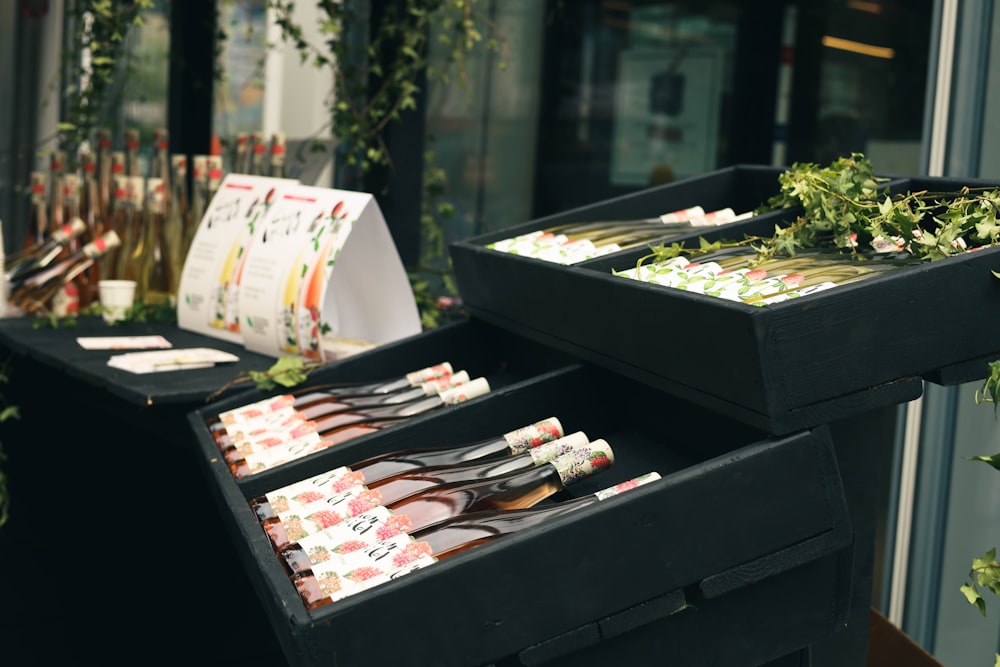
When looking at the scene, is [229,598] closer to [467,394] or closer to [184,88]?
[467,394]

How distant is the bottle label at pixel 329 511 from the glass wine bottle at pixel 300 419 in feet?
1.02

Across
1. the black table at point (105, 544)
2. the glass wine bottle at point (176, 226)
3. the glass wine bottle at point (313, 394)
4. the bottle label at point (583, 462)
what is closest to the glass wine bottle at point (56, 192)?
the glass wine bottle at point (176, 226)

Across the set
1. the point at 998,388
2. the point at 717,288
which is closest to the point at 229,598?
the point at 717,288

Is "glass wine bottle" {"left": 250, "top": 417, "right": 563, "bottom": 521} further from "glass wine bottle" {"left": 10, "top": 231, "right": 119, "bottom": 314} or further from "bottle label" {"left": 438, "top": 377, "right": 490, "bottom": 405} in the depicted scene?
"glass wine bottle" {"left": 10, "top": 231, "right": 119, "bottom": 314}

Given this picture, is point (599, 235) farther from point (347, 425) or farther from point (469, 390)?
point (347, 425)

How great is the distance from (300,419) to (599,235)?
1.79 feet

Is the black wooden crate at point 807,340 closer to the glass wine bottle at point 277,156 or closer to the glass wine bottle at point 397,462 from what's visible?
the glass wine bottle at point 397,462

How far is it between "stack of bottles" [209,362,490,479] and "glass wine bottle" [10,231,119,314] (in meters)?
1.04

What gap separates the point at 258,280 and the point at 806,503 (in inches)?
55.5

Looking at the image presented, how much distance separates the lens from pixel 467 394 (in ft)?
5.52

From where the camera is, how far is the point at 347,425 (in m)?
1.70

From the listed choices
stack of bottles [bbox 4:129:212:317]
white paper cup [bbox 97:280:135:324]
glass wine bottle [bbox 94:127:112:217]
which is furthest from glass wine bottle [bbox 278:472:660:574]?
glass wine bottle [bbox 94:127:112:217]

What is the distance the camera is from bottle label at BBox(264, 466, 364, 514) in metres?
1.38

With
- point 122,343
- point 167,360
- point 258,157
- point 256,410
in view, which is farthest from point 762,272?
point 258,157
